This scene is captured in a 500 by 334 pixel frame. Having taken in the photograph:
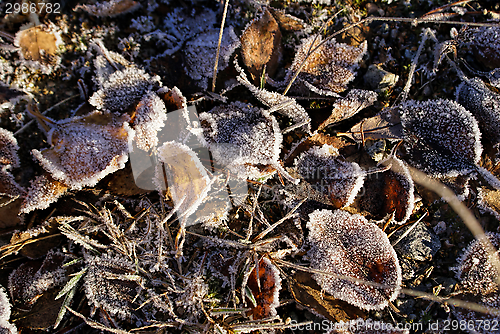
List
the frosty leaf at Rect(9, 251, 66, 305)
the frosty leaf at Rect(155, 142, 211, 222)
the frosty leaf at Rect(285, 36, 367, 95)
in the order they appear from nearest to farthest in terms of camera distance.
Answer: the frosty leaf at Rect(155, 142, 211, 222)
the frosty leaf at Rect(9, 251, 66, 305)
the frosty leaf at Rect(285, 36, 367, 95)

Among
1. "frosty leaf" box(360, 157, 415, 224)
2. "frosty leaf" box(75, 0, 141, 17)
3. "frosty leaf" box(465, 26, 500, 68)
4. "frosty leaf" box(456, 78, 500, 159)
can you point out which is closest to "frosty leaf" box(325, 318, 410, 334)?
"frosty leaf" box(360, 157, 415, 224)

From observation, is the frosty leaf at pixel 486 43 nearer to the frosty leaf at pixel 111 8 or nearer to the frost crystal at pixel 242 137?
the frost crystal at pixel 242 137

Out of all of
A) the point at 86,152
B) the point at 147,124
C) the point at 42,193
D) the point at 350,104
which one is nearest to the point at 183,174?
the point at 147,124

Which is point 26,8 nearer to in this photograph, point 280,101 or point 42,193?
point 42,193

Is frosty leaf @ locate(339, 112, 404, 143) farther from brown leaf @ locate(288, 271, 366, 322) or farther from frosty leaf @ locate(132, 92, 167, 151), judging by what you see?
frosty leaf @ locate(132, 92, 167, 151)

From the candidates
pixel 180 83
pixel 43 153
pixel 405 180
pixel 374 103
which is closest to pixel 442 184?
pixel 405 180

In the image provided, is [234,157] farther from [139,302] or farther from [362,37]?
[362,37]
